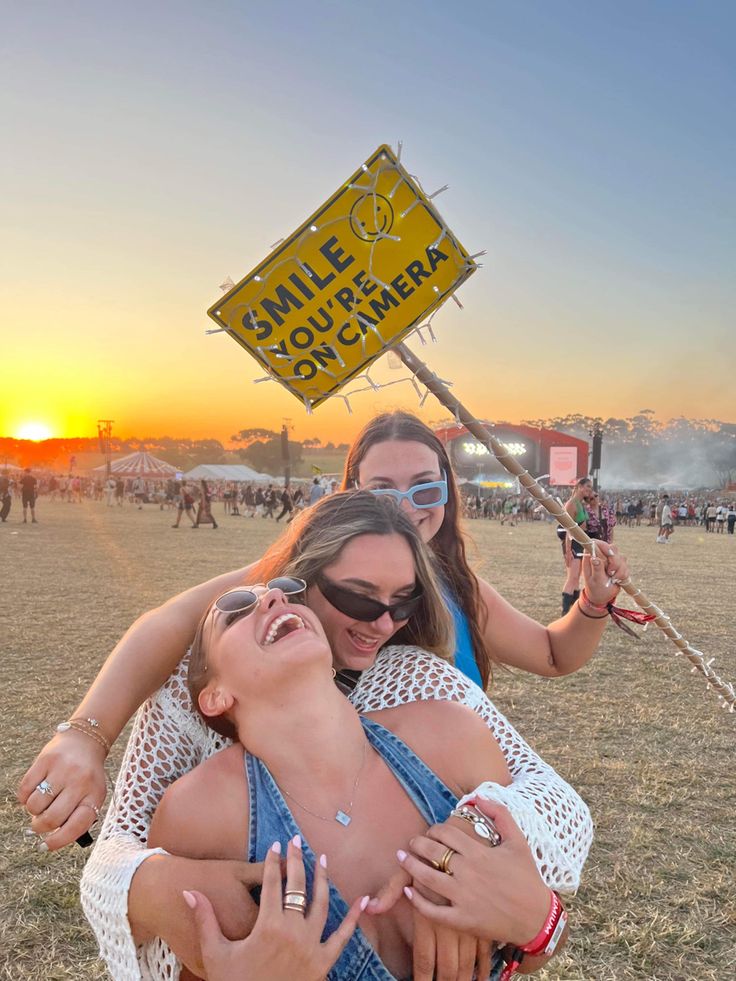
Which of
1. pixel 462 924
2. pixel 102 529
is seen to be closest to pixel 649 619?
pixel 462 924

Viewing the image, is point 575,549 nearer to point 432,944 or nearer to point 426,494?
point 426,494

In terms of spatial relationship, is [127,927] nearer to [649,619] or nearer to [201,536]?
[649,619]

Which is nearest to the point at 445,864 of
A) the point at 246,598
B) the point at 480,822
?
the point at 480,822

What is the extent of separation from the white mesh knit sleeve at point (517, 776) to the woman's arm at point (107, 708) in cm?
52

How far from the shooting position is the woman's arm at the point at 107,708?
1694mm

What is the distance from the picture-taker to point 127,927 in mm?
1461

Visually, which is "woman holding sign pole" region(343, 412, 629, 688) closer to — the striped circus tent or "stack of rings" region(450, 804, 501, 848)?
"stack of rings" region(450, 804, 501, 848)

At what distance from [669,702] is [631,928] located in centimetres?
385

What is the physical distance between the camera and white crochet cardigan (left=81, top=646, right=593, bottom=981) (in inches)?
59.2

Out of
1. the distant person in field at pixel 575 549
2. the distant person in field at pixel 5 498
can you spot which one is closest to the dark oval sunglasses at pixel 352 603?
the distant person in field at pixel 575 549

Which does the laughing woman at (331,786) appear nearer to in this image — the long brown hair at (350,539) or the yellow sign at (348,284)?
the long brown hair at (350,539)

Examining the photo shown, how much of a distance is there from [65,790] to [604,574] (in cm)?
207

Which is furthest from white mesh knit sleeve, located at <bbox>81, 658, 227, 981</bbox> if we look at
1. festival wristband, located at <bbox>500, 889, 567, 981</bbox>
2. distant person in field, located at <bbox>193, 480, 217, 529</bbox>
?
distant person in field, located at <bbox>193, 480, 217, 529</bbox>

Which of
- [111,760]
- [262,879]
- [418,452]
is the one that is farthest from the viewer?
[111,760]
